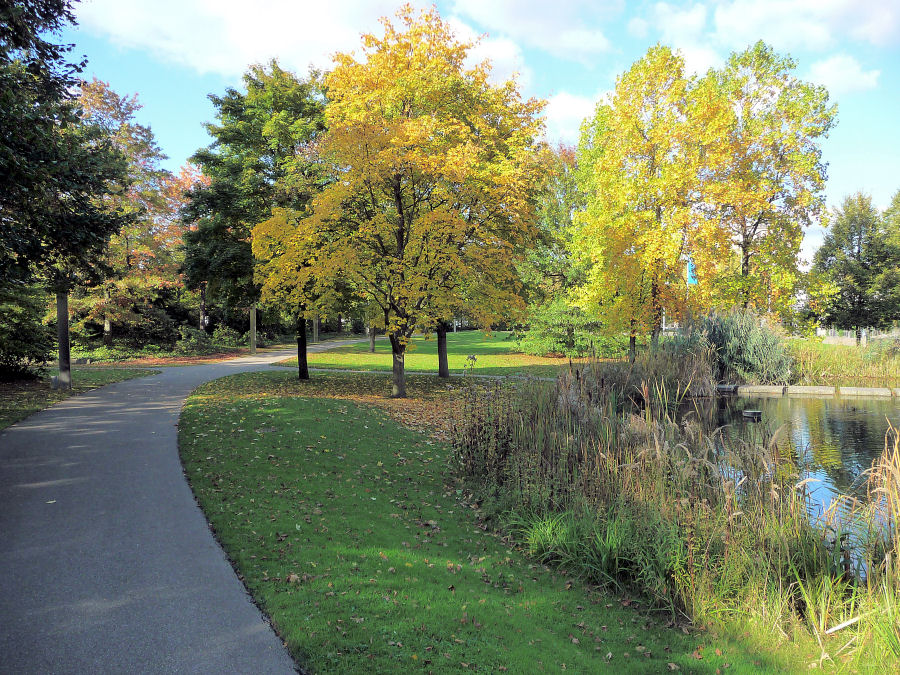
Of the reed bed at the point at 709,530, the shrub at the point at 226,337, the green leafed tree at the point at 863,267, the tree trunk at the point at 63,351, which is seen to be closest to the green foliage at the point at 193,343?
the shrub at the point at 226,337

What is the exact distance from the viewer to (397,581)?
516cm

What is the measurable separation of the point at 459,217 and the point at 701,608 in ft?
38.4

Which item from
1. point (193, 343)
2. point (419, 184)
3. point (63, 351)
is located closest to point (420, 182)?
point (419, 184)

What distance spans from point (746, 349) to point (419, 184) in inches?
557

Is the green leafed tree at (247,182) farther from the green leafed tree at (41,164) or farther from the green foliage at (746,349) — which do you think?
the green foliage at (746,349)

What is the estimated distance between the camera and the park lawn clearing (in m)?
4.21

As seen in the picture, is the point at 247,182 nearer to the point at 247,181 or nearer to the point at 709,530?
the point at 247,181

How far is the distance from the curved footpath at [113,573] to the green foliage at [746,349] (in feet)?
61.6

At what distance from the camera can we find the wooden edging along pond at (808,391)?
17.2 meters

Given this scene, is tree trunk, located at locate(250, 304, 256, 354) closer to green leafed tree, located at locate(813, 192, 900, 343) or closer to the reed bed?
the reed bed

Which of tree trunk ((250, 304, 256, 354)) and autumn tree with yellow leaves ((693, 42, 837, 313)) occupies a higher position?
autumn tree with yellow leaves ((693, 42, 837, 313))

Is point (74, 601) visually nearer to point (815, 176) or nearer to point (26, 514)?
point (26, 514)

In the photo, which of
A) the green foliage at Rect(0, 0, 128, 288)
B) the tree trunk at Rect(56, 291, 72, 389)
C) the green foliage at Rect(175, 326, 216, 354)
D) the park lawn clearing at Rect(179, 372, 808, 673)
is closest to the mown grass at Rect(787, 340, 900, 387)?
the park lawn clearing at Rect(179, 372, 808, 673)

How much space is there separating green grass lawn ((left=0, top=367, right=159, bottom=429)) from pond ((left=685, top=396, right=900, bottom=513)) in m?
14.7
